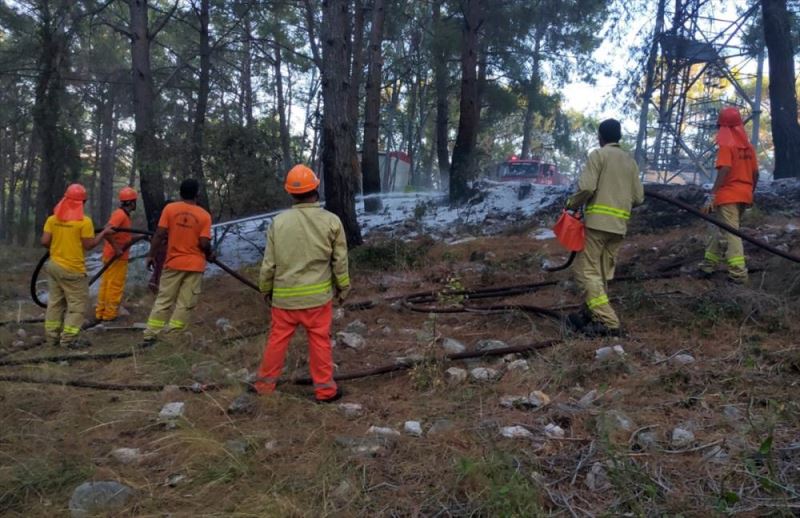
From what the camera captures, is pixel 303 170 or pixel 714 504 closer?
pixel 714 504

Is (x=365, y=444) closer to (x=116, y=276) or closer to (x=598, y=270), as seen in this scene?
(x=598, y=270)

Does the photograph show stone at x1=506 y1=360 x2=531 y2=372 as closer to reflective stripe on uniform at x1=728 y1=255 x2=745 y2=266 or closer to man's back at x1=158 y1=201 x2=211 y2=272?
reflective stripe on uniform at x1=728 y1=255 x2=745 y2=266

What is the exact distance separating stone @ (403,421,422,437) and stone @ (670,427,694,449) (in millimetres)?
1284

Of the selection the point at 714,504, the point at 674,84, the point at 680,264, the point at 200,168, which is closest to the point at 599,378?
the point at 714,504

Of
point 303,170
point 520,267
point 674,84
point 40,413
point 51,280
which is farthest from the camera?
point 674,84

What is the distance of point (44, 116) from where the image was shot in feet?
51.8

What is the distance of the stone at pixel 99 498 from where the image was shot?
9.35 ft

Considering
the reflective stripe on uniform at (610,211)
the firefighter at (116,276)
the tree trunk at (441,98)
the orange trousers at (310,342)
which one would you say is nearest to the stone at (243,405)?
the orange trousers at (310,342)

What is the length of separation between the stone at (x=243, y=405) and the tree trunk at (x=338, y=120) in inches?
197

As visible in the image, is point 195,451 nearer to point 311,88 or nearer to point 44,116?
point 44,116

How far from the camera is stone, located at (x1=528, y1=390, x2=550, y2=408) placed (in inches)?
150

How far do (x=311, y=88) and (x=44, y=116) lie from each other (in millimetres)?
14859

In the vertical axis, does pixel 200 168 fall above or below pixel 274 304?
above

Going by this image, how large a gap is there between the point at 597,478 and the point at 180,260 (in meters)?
4.33
